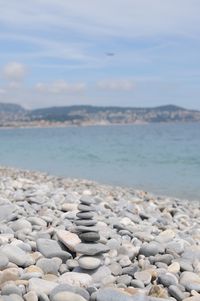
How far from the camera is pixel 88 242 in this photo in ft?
19.1

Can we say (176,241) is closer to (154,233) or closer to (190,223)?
(154,233)

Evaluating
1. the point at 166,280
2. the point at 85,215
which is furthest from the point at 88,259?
the point at 166,280

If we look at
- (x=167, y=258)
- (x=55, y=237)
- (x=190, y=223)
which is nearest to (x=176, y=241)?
(x=167, y=258)

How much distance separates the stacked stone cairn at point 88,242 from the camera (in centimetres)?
541

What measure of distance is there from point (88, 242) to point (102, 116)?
163815 mm

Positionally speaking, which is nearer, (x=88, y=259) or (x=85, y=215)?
(x=88, y=259)

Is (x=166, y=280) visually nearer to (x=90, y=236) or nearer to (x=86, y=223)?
(x=90, y=236)

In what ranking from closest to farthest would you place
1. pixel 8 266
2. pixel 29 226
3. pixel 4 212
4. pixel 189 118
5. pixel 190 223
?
pixel 8 266 → pixel 29 226 → pixel 4 212 → pixel 190 223 → pixel 189 118

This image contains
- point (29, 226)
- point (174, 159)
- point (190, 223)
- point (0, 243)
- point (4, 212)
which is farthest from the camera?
point (174, 159)

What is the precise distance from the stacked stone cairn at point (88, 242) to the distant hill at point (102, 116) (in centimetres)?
15029

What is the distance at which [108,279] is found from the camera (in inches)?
206

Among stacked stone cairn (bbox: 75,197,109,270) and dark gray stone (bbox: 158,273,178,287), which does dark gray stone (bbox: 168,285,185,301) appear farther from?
stacked stone cairn (bbox: 75,197,109,270)

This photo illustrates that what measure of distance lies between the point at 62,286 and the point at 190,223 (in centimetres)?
549

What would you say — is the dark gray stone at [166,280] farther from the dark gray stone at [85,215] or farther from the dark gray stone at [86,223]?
the dark gray stone at [85,215]
